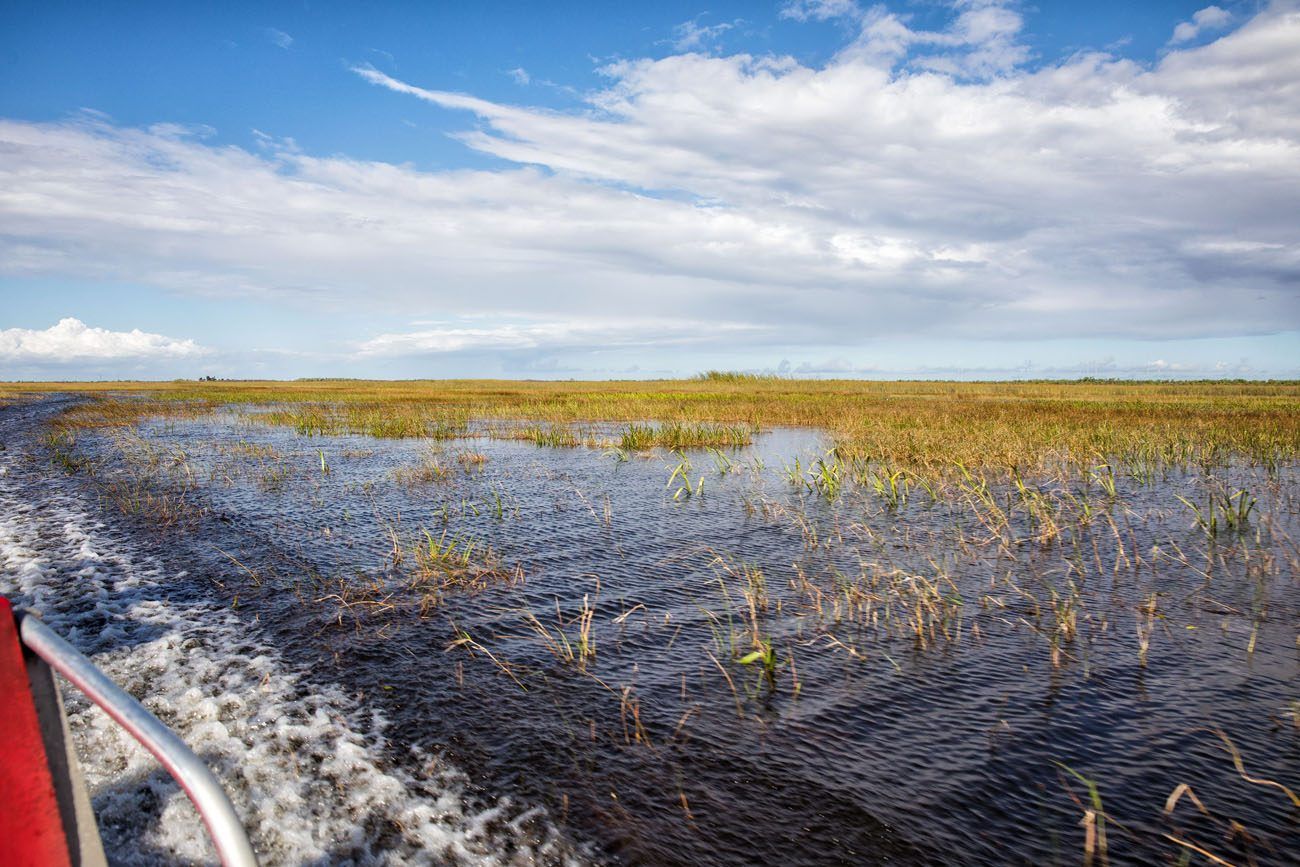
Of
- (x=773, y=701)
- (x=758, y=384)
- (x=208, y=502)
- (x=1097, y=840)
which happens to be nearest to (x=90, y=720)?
(x=773, y=701)

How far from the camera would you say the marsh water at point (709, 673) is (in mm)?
4230

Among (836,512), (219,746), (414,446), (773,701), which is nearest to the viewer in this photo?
(219,746)

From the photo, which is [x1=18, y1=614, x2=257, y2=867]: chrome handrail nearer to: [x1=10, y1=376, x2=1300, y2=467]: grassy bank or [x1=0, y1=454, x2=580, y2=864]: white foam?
[x1=0, y1=454, x2=580, y2=864]: white foam

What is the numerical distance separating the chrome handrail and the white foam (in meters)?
2.65

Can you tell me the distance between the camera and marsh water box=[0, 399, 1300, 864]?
423 centimetres

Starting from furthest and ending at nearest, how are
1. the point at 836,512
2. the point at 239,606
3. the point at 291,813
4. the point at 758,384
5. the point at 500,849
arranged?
the point at 758,384 → the point at 836,512 → the point at 239,606 → the point at 291,813 → the point at 500,849

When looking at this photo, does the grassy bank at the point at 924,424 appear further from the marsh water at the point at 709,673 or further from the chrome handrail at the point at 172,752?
the chrome handrail at the point at 172,752

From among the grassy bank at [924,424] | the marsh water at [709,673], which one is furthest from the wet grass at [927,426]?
the marsh water at [709,673]

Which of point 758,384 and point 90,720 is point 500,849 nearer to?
point 90,720

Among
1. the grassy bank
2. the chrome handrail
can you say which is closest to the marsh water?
the chrome handrail

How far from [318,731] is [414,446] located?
18.0 meters

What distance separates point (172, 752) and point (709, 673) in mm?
4925

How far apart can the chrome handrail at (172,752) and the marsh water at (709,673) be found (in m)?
2.66

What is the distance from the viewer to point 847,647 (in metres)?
6.62
